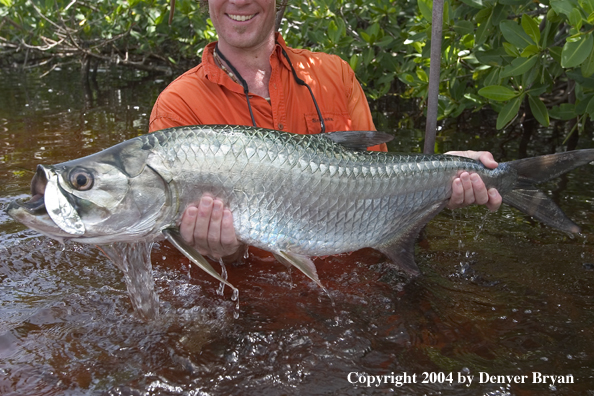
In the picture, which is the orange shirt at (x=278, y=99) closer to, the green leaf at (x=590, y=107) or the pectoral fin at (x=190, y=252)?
the pectoral fin at (x=190, y=252)

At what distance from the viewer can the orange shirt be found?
3.62 m

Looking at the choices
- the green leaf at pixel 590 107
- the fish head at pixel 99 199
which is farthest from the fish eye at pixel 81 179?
the green leaf at pixel 590 107

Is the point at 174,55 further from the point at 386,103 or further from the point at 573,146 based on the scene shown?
the point at 573,146

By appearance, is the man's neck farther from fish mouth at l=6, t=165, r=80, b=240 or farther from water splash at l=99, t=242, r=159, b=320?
fish mouth at l=6, t=165, r=80, b=240

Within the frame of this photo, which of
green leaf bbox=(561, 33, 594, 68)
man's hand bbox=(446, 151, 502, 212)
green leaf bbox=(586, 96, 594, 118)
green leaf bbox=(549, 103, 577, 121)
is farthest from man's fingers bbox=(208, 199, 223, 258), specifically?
green leaf bbox=(549, 103, 577, 121)

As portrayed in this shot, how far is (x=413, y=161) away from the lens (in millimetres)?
3104

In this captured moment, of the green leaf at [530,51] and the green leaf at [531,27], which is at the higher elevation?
the green leaf at [531,27]

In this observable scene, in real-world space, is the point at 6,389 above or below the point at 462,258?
above

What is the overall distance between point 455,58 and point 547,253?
8.42ft

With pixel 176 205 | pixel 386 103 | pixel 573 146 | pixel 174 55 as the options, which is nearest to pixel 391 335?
pixel 176 205

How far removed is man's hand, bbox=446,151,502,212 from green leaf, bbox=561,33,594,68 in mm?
1112

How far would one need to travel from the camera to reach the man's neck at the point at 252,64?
3.81m

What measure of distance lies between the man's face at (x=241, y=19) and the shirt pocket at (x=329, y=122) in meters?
0.62

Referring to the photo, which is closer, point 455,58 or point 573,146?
point 455,58
